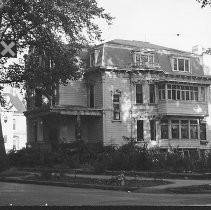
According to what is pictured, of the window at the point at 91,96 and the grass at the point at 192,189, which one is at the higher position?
the window at the point at 91,96

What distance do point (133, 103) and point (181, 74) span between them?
6.04 metres

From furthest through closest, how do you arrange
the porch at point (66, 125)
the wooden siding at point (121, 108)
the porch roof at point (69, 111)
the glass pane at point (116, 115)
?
the glass pane at point (116, 115) < the wooden siding at point (121, 108) < the porch at point (66, 125) < the porch roof at point (69, 111)

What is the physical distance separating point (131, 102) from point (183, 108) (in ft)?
18.2

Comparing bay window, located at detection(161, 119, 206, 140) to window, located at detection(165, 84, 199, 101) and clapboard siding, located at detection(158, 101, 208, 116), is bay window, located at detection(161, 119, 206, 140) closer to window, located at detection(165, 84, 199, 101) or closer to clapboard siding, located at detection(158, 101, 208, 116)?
clapboard siding, located at detection(158, 101, 208, 116)

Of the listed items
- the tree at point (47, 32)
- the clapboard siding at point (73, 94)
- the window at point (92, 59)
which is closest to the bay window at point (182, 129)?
the clapboard siding at point (73, 94)

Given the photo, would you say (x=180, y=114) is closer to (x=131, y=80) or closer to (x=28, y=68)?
(x=131, y=80)

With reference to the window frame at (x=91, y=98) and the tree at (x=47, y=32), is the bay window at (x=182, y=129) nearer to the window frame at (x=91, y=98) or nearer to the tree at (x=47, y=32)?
the window frame at (x=91, y=98)

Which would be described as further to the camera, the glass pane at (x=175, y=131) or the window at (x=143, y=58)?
the glass pane at (x=175, y=131)

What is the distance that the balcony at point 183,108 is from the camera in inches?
1822

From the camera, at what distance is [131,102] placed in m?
46.0

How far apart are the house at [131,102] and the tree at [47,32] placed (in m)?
10.8

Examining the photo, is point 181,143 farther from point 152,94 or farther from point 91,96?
point 91,96

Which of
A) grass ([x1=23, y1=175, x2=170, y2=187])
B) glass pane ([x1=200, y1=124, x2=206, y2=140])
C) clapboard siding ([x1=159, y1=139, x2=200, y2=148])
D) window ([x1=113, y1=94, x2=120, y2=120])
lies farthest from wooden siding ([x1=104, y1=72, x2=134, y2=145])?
grass ([x1=23, y1=175, x2=170, y2=187])

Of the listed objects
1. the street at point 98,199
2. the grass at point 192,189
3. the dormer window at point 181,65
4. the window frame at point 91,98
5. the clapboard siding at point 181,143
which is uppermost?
the dormer window at point 181,65
